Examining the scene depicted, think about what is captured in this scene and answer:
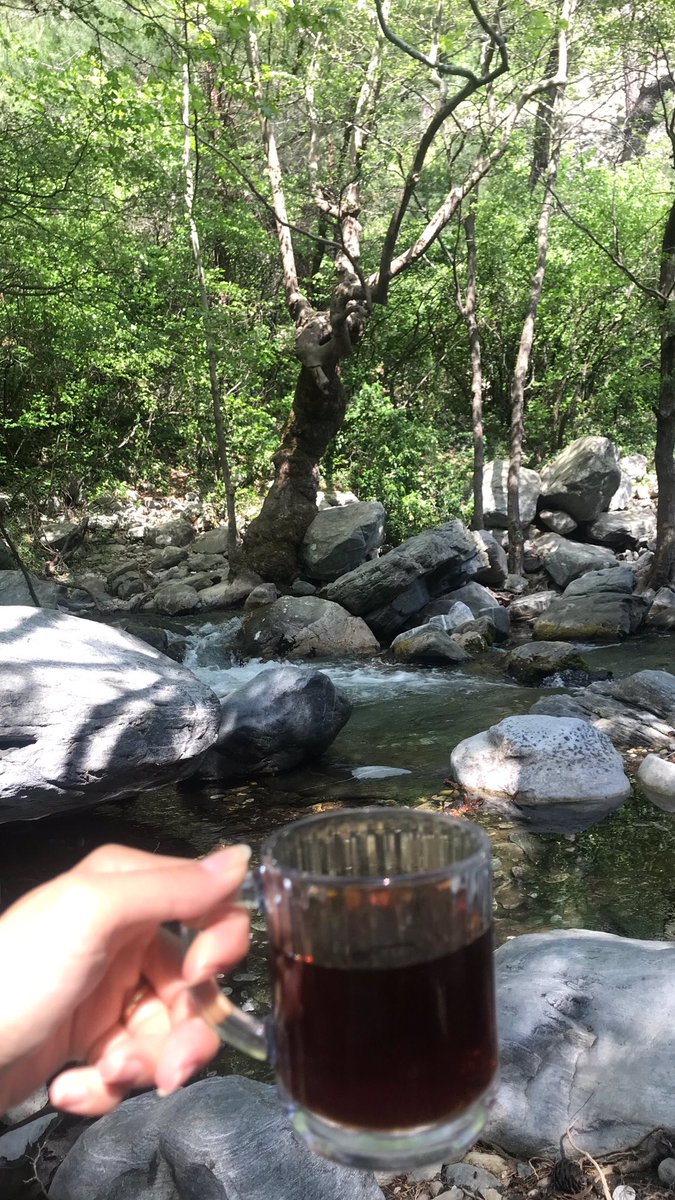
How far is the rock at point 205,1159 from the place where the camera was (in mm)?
2148

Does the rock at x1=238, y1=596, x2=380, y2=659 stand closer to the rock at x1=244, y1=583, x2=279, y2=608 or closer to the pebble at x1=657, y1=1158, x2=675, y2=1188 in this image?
the rock at x1=244, y1=583, x2=279, y2=608

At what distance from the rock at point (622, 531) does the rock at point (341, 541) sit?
4250 mm

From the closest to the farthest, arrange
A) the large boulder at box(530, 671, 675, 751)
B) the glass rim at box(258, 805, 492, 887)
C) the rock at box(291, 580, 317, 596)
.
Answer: the glass rim at box(258, 805, 492, 887) < the large boulder at box(530, 671, 675, 751) < the rock at box(291, 580, 317, 596)

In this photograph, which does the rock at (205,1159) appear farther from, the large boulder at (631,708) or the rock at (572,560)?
the rock at (572,560)

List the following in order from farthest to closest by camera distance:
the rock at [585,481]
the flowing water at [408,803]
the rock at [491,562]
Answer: the rock at [585,481], the rock at [491,562], the flowing water at [408,803]

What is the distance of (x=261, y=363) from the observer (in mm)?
16297

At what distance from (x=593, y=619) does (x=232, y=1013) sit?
10.7 metres

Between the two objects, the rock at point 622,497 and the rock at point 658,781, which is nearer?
the rock at point 658,781

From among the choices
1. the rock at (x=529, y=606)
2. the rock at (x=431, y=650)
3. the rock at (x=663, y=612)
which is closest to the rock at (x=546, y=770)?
the rock at (x=431, y=650)

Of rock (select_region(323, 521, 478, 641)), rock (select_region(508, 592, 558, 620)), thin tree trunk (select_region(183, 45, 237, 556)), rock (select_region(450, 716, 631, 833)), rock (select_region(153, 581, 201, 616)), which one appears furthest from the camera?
rock (select_region(153, 581, 201, 616))

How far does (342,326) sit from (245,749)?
8435 millimetres

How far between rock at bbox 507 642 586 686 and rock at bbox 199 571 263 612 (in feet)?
16.0

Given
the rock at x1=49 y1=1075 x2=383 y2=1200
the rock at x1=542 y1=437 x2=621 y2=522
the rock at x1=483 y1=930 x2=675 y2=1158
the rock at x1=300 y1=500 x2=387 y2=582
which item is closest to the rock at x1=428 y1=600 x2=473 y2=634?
the rock at x1=300 y1=500 x2=387 y2=582

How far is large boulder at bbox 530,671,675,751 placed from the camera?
666 cm
